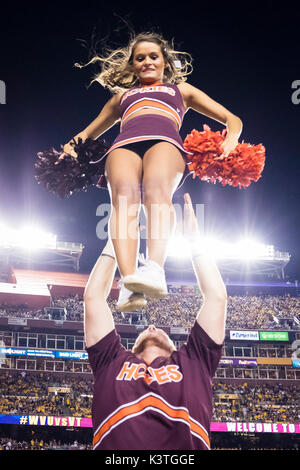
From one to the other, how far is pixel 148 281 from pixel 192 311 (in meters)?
24.6

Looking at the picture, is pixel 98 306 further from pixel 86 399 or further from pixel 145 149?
pixel 86 399

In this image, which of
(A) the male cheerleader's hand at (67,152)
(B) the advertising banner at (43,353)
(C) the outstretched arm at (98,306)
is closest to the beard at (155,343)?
(C) the outstretched arm at (98,306)

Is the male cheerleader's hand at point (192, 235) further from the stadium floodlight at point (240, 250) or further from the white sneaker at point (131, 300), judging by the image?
the stadium floodlight at point (240, 250)

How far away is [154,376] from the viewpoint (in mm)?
2467

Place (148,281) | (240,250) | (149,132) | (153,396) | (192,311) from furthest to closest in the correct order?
(240,250), (192,311), (149,132), (153,396), (148,281)

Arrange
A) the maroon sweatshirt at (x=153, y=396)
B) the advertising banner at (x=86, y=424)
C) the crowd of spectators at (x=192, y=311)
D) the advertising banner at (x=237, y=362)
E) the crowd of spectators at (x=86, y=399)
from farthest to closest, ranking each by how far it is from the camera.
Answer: the crowd of spectators at (x=192, y=311) → the advertising banner at (x=237, y=362) → the crowd of spectators at (x=86, y=399) → the advertising banner at (x=86, y=424) → the maroon sweatshirt at (x=153, y=396)

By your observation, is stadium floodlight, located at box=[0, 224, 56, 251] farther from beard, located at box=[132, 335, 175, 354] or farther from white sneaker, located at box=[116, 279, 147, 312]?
white sneaker, located at box=[116, 279, 147, 312]

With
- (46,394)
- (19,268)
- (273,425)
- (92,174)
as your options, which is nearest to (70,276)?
(19,268)

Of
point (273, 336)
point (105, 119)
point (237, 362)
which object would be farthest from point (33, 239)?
point (105, 119)

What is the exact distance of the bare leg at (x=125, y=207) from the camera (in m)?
2.37

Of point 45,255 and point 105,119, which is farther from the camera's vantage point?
point 45,255

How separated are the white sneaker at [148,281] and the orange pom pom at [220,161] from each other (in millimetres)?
889

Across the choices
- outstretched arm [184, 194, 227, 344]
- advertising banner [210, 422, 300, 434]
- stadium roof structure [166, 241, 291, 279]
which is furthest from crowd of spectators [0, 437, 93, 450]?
outstretched arm [184, 194, 227, 344]

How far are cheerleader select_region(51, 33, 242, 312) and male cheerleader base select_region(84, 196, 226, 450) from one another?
15.8 inches
